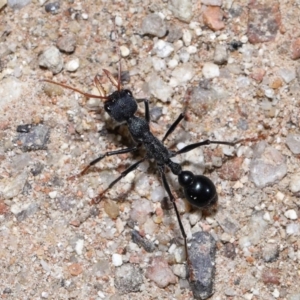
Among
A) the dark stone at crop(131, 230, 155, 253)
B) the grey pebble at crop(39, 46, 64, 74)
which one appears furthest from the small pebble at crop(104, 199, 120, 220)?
the grey pebble at crop(39, 46, 64, 74)

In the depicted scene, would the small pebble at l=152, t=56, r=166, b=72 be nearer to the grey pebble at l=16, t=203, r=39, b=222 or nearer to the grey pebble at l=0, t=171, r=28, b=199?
the grey pebble at l=0, t=171, r=28, b=199

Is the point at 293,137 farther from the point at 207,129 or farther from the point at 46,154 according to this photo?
the point at 46,154

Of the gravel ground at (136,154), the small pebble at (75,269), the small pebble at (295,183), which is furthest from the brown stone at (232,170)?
A: the small pebble at (75,269)

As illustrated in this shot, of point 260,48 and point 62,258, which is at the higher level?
point 260,48

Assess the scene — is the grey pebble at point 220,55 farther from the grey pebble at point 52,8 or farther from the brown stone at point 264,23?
the grey pebble at point 52,8

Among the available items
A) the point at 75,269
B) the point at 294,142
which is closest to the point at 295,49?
the point at 294,142

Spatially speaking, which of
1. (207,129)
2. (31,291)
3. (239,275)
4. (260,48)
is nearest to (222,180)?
(207,129)
